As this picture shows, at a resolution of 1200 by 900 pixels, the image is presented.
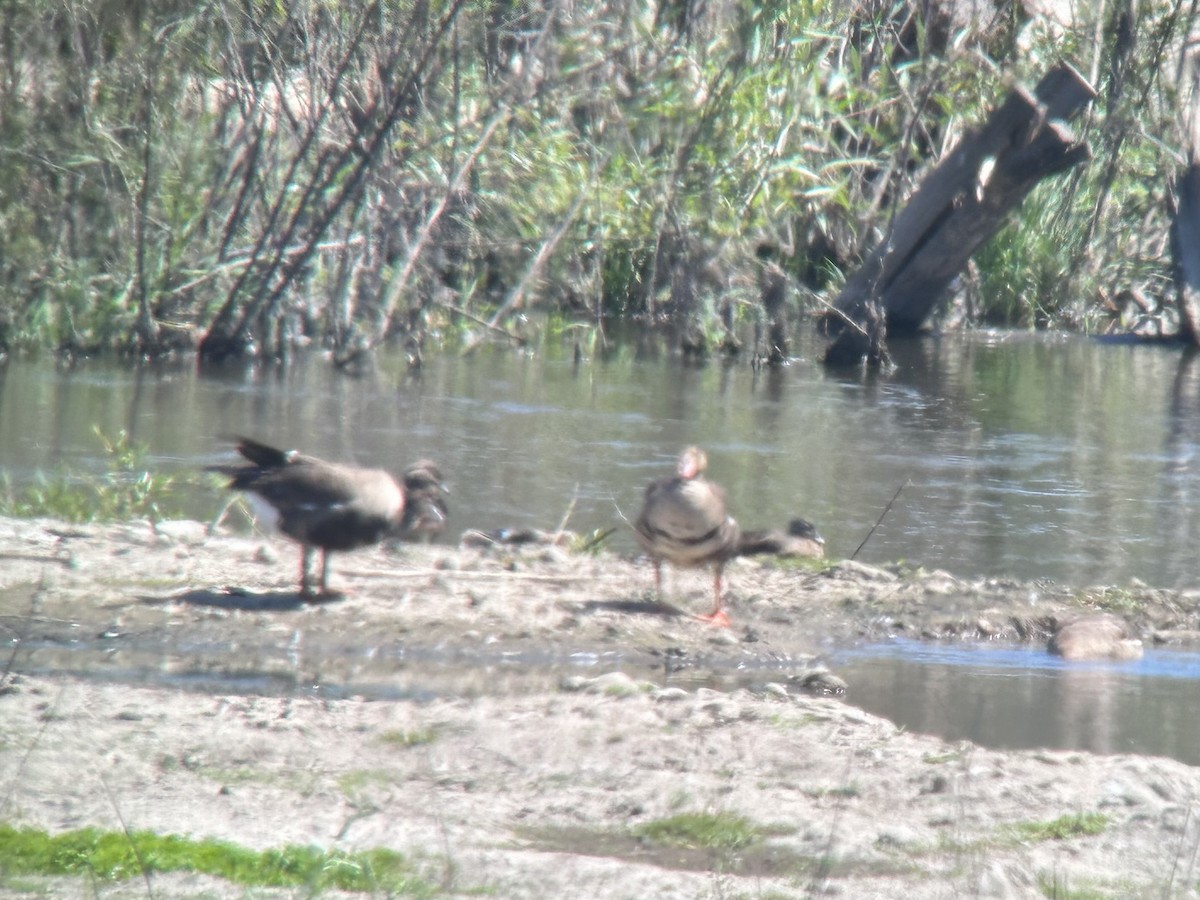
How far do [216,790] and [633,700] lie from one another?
1717mm

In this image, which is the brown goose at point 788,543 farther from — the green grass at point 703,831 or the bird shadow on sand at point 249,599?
the green grass at point 703,831

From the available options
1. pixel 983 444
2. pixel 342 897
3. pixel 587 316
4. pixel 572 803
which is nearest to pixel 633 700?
pixel 572 803

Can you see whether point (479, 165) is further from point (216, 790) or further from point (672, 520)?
point (216, 790)

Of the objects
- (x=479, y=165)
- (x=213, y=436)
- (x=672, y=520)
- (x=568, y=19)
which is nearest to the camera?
(x=672, y=520)

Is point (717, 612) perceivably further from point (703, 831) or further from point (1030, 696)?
point (703, 831)

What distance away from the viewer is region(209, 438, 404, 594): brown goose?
718 cm

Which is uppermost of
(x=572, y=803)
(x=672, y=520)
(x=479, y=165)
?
(x=479, y=165)

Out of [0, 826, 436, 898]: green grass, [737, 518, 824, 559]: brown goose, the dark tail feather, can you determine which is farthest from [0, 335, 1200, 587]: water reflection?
[0, 826, 436, 898]: green grass

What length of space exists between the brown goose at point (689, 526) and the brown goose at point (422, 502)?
3.34 feet

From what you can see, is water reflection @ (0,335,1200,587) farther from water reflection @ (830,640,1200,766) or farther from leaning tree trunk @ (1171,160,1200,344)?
leaning tree trunk @ (1171,160,1200,344)

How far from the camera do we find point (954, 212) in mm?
18500

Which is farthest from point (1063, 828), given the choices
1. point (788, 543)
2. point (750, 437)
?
point (750, 437)

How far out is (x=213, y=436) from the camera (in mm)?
12273

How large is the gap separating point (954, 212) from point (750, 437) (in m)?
6.02
